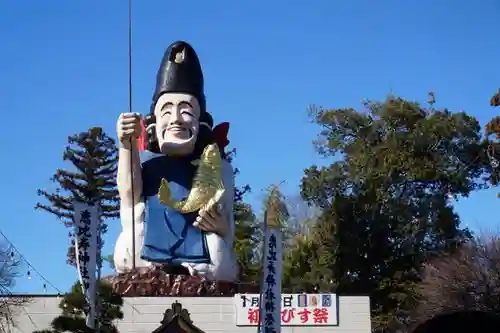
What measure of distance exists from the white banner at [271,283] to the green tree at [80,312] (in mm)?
2579

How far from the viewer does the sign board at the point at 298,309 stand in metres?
13.9

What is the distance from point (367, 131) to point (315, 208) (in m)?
3.24

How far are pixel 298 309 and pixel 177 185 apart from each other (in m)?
3.62

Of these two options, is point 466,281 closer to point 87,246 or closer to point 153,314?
point 153,314

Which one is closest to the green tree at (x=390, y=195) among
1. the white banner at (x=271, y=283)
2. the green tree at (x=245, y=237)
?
the green tree at (x=245, y=237)

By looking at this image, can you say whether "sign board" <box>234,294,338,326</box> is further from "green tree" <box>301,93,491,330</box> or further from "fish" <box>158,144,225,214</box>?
"green tree" <box>301,93,491,330</box>

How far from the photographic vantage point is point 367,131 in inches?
965

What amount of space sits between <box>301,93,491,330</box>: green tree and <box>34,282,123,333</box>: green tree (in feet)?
32.5

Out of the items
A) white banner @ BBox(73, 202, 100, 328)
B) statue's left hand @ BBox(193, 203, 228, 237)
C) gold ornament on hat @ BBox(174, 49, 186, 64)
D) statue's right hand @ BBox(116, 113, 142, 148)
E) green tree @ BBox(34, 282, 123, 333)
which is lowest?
green tree @ BBox(34, 282, 123, 333)

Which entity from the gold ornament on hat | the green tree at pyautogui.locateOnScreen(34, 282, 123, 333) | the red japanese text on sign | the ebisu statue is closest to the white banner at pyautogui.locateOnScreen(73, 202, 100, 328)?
the green tree at pyautogui.locateOnScreen(34, 282, 123, 333)

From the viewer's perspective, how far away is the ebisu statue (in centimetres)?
1427

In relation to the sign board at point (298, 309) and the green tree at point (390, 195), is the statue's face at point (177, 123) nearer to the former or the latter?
the sign board at point (298, 309)

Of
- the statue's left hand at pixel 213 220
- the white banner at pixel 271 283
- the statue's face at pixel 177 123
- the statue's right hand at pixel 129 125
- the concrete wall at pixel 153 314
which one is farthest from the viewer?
the statue's face at pixel 177 123

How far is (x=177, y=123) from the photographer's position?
1499cm
